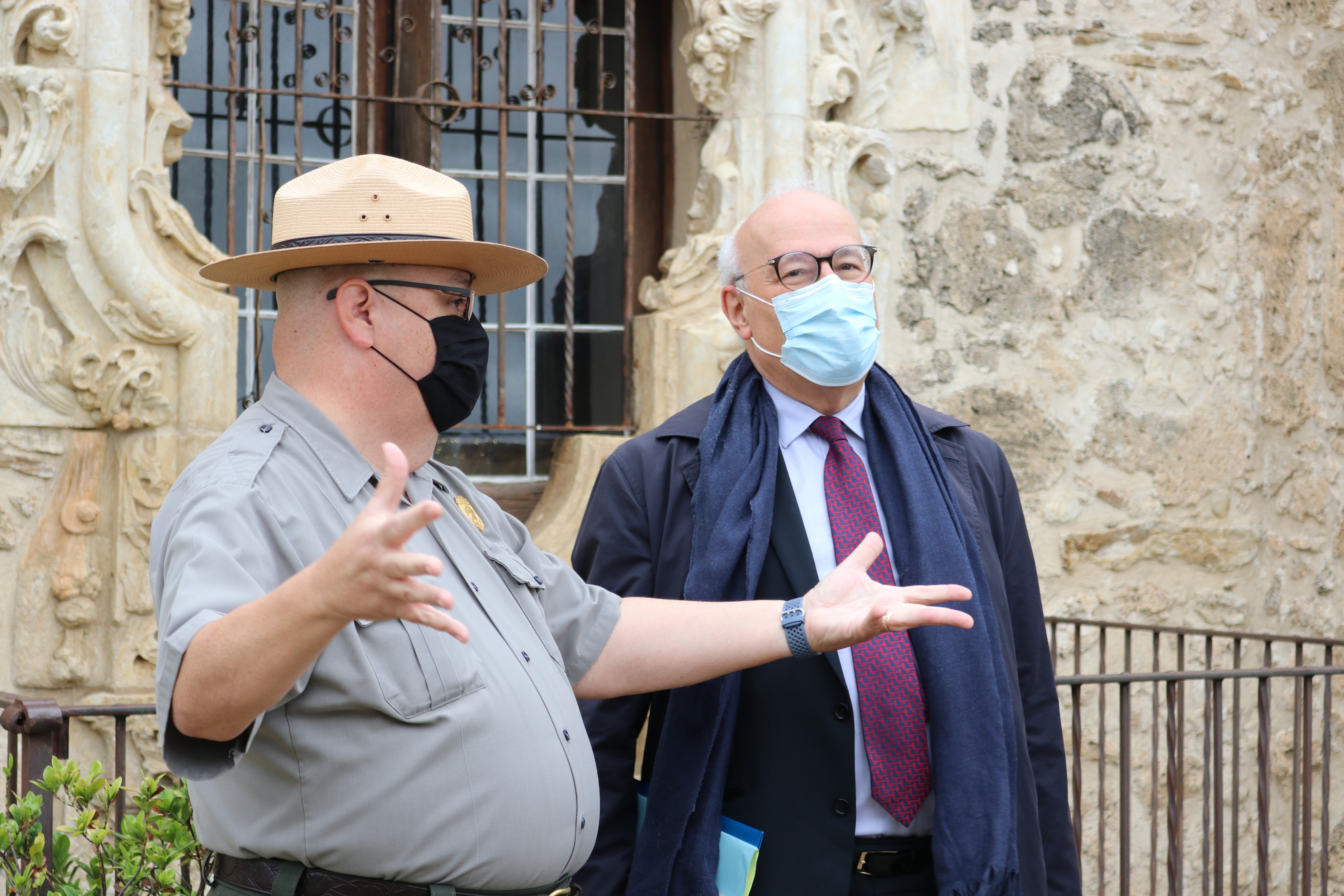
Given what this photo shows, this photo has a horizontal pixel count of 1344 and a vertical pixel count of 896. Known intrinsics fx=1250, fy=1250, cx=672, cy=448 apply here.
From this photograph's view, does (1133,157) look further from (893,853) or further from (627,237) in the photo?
(893,853)

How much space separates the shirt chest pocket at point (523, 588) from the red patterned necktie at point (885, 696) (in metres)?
0.47

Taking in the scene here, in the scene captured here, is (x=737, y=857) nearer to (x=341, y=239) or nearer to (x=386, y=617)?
(x=386, y=617)

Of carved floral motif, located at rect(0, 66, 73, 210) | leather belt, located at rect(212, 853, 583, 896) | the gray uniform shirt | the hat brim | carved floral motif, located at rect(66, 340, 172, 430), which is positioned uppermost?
carved floral motif, located at rect(0, 66, 73, 210)

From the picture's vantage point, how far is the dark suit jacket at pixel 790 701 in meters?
1.93

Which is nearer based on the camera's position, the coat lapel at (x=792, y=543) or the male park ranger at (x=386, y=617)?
the male park ranger at (x=386, y=617)

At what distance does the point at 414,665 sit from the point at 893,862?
2.98 ft

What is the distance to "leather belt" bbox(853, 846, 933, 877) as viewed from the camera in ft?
6.34

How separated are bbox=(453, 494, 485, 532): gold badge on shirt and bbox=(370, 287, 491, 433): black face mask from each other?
0.41 ft

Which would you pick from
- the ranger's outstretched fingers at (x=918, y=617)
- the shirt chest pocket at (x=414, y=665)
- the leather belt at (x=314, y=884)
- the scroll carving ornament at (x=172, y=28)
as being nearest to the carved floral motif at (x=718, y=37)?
the scroll carving ornament at (x=172, y=28)

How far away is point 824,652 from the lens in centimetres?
181

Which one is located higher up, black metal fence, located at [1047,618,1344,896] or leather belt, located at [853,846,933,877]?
leather belt, located at [853,846,933,877]

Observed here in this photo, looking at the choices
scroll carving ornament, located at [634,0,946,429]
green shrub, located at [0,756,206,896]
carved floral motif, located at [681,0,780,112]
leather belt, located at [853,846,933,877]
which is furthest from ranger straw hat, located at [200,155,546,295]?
carved floral motif, located at [681,0,780,112]

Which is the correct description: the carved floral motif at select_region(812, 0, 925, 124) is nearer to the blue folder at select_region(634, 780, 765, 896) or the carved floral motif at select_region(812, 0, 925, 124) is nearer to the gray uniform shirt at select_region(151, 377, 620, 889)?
the blue folder at select_region(634, 780, 765, 896)

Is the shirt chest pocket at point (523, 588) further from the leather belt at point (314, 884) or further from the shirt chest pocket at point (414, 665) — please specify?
the leather belt at point (314, 884)
